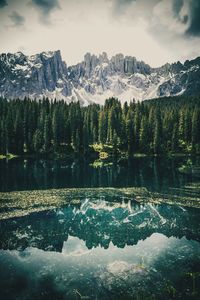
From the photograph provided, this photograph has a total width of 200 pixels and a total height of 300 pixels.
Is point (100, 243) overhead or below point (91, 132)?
below

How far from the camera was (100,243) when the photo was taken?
94.6ft

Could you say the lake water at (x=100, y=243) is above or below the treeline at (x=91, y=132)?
below

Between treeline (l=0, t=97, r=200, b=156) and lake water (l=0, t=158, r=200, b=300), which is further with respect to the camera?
treeline (l=0, t=97, r=200, b=156)

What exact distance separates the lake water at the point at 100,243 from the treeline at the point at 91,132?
74837 mm

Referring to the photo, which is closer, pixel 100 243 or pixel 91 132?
pixel 100 243

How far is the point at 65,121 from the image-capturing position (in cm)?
13888

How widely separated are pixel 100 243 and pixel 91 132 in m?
124

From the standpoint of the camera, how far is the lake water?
1991cm

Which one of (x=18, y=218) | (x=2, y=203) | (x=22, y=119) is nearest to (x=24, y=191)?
(x=2, y=203)

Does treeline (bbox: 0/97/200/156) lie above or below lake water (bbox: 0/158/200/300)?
above

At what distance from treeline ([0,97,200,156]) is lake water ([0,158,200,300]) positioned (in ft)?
246

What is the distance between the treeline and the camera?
128250mm

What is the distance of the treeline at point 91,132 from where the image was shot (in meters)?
128

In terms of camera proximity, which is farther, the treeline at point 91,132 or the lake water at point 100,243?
the treeline at point 91,132
